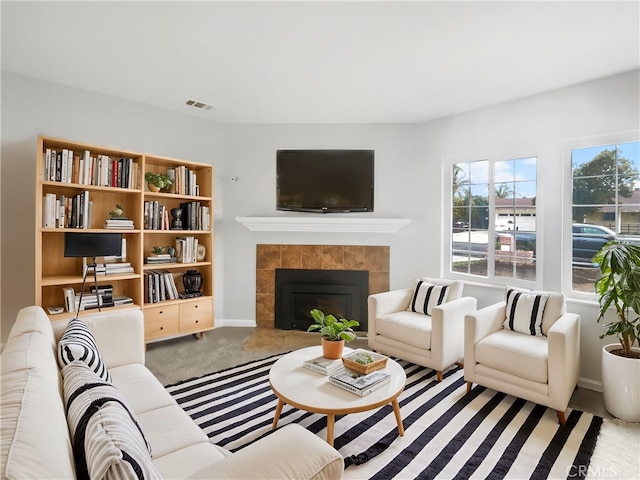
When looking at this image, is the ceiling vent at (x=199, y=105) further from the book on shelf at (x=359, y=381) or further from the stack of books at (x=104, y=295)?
the book on shelf at (x=359, y=381)

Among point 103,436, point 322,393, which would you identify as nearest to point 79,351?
point 103,436

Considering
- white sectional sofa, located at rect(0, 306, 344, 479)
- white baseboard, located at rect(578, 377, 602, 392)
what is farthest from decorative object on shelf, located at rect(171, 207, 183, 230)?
white baseboard, located at rect(578, 377, 602, 392)

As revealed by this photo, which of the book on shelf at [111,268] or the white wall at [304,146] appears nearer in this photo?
the white wall at [304,146]

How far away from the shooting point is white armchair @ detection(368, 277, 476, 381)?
9.43 feet

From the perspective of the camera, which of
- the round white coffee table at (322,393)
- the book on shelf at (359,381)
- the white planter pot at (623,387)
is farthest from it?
the white planter pot at (623,387)

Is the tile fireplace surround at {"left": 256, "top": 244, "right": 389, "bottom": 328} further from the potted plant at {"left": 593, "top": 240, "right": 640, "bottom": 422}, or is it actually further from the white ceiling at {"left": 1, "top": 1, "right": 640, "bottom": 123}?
the potted plant at {"left": 593, "top": 240, "right": 640, "bottom": 422}

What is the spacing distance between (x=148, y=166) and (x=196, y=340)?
6.54 feet

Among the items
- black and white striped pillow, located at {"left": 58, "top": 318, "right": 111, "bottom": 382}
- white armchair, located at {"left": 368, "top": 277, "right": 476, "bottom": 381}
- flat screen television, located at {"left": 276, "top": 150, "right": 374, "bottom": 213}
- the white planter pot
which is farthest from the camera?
flat screen television, located at {"left": 276, "top": 150, "right": 374, "bottom": 213}

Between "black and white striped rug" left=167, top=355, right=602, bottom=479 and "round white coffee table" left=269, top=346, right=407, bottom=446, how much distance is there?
0.59 ft

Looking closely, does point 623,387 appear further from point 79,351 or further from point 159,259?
point 159,259

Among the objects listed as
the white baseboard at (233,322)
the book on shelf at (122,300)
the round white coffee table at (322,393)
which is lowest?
the white baseboard at (233,322)

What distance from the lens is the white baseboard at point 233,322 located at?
14.4 feet

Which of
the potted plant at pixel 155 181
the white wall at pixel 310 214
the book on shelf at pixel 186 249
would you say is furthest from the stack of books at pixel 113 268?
the white wall at pixel 310 214

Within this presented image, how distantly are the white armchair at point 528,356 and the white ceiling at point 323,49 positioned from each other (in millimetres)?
1847
